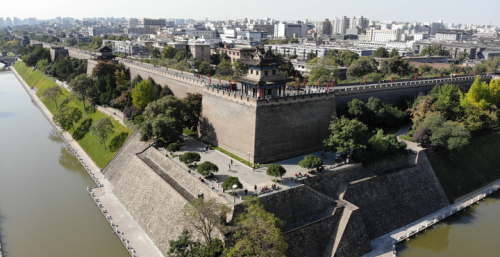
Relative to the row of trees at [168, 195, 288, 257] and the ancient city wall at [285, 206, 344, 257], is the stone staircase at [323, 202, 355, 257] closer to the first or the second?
the ancient city wall at [285, 206, 344, 257]

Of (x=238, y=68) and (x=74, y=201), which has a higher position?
(x=238, y=68)

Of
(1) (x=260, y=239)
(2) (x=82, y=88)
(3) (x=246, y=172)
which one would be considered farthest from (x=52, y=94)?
(1) (x=260, y=239)

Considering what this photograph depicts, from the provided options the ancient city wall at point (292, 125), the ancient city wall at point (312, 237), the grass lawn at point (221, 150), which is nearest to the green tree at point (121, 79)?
the grass lawn at point (221, 150)

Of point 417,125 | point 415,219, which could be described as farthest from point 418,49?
point 415,219

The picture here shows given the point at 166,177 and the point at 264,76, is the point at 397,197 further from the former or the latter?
the point at 166,177

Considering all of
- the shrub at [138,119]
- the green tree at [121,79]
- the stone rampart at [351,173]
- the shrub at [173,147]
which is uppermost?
the green tree at [121,79]

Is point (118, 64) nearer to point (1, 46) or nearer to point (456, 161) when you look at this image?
point (456, 161)

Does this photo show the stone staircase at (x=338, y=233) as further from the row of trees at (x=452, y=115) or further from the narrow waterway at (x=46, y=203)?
the narrow waterway at (x=46, y=203)
